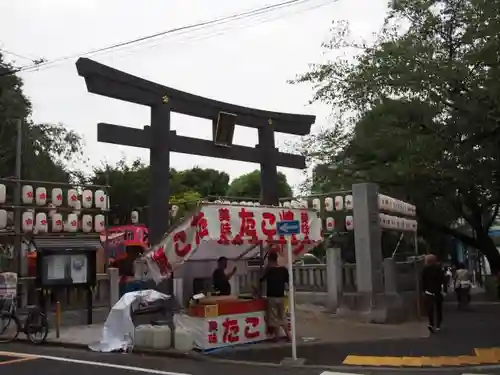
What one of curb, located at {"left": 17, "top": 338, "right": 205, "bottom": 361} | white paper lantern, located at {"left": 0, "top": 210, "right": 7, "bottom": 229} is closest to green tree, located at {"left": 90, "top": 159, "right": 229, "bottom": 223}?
white paper lantern, located at {"left": 0, "top": 210, "right": 7, "bottom": 229}

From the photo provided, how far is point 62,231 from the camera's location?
17.1 metres

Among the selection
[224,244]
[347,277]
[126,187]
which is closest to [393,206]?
[347,277]

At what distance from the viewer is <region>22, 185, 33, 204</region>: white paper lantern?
16572 mm

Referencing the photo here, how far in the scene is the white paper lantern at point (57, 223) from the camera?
16.9m

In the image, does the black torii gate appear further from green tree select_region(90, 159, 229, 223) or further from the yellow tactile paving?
green tree select_region(90, 159, 229, 223)

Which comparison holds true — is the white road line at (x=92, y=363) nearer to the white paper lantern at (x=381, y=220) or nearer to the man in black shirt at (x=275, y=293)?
the man in black shirt at (x=275, y=293)

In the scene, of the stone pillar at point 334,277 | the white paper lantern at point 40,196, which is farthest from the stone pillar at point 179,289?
the stone pillar at point 334,277

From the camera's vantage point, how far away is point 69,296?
16.8m

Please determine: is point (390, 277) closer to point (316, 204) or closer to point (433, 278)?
point (433, 278)

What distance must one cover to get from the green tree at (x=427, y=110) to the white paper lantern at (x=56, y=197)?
1021 centimetres

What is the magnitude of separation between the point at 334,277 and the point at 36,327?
28.7ft

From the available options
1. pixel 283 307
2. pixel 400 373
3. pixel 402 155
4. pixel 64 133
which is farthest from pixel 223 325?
pixel 64 133

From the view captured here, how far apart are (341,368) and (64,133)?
28.1 metres

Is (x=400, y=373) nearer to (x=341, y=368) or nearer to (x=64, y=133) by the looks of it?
(x=341, y=368)
